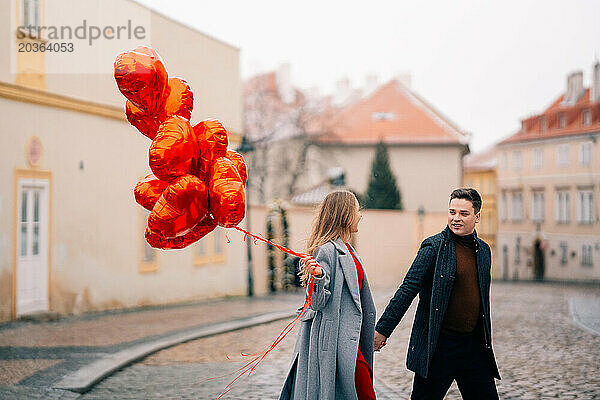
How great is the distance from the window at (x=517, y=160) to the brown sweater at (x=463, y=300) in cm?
3227

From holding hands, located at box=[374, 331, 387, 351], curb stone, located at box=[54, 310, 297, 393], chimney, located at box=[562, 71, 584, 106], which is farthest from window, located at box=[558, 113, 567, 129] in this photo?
holding hands, located at box=[374, 331, 387, 351]

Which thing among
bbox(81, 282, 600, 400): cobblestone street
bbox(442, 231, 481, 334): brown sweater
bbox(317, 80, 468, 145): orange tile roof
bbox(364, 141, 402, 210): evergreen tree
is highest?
bbox(317, 80, 468, 145): orange tile roof

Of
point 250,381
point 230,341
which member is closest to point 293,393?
point 250,381

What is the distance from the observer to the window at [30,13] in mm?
12539

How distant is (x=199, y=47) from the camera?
59.3 ft

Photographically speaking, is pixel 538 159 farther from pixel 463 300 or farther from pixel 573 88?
pixel 463 300

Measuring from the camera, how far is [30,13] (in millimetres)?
12695

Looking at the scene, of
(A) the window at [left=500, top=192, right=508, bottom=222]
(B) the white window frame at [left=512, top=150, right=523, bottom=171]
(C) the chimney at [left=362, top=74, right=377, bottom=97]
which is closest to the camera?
(B) the white window frame at [left=512, top=150, right=523, bottom=171]

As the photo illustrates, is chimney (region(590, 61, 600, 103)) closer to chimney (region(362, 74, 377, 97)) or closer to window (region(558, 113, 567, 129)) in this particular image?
window (region(558, 113, 567, 129))

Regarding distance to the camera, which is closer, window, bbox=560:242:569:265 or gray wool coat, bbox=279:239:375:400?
gray wool coat, bbox=279:239:375:400

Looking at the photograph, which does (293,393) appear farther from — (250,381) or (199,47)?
(199,47)

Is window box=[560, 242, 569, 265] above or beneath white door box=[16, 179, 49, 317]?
beneath

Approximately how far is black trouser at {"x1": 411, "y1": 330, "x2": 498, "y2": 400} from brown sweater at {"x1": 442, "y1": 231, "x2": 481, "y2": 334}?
0.21 feet

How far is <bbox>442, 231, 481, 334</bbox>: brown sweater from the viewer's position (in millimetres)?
→ 4422
